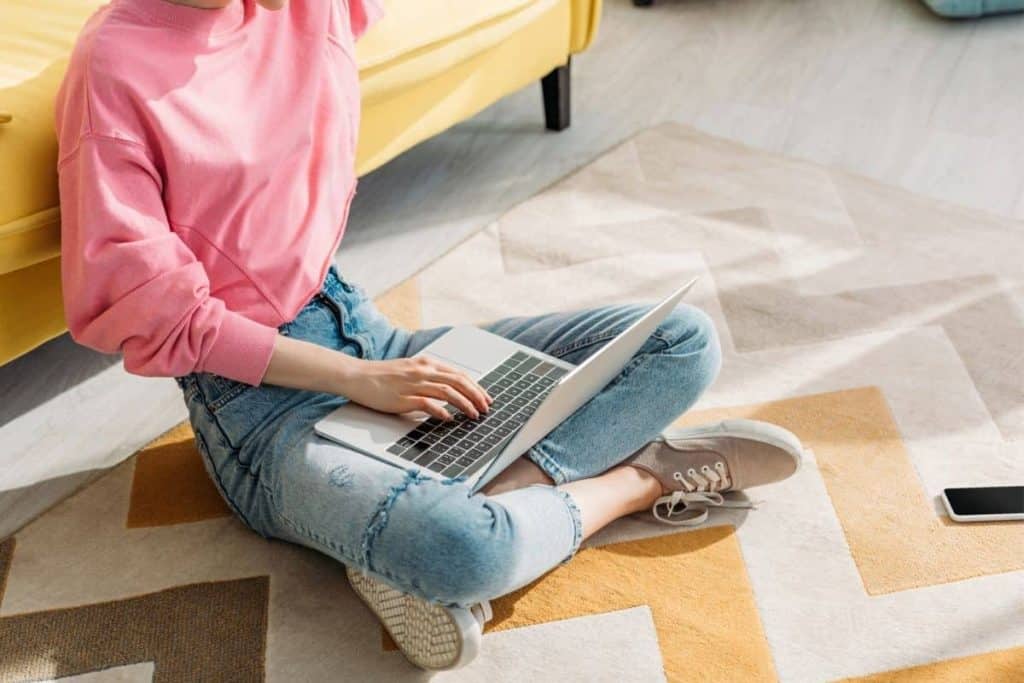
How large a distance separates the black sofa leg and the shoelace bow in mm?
1043

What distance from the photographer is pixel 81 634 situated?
1308 millimetres

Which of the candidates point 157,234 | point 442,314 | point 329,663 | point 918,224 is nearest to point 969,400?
point 918,224

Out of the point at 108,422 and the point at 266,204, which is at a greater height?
the point at 266,204

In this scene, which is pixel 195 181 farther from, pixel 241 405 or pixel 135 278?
pixel 241 405

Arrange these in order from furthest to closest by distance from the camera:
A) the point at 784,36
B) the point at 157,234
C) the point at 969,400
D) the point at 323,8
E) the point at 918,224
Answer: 1. the point at 784,36
2. the point at 918,224
3. the point at 969,400
4. the point at 323,8
5. the point at 157,234

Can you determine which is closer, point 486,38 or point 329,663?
point 329,663

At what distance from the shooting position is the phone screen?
1390 mm

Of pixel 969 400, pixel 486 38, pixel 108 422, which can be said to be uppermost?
pixel 486 38

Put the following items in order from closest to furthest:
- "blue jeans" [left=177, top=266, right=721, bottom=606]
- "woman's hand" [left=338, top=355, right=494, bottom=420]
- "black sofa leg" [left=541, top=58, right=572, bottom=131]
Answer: "blue jeans" [left=177, top=266, right=721, bottom=606] < "woman's hand" [left=338, top=355, right=494, bottom=420] < "black sofa leg" [left=541, top=58, right=572, bottom=131]

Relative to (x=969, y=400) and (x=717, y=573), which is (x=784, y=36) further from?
(x=717, y=573)

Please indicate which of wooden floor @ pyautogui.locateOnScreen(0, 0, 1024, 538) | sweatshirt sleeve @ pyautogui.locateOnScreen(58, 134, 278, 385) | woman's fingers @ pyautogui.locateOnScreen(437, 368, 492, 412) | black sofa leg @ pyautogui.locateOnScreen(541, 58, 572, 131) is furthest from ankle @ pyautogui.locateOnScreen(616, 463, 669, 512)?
black sofa leg @ pyautogui.locateOnScreen(541, 58, 572, 131)

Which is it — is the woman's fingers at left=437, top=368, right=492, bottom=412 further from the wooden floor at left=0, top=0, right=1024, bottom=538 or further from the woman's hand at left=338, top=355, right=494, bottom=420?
the wooden floor at left=0, top=0, right=1024, bottom=538

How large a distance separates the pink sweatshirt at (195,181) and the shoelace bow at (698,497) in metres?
0.47

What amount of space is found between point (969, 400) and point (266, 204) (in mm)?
928
